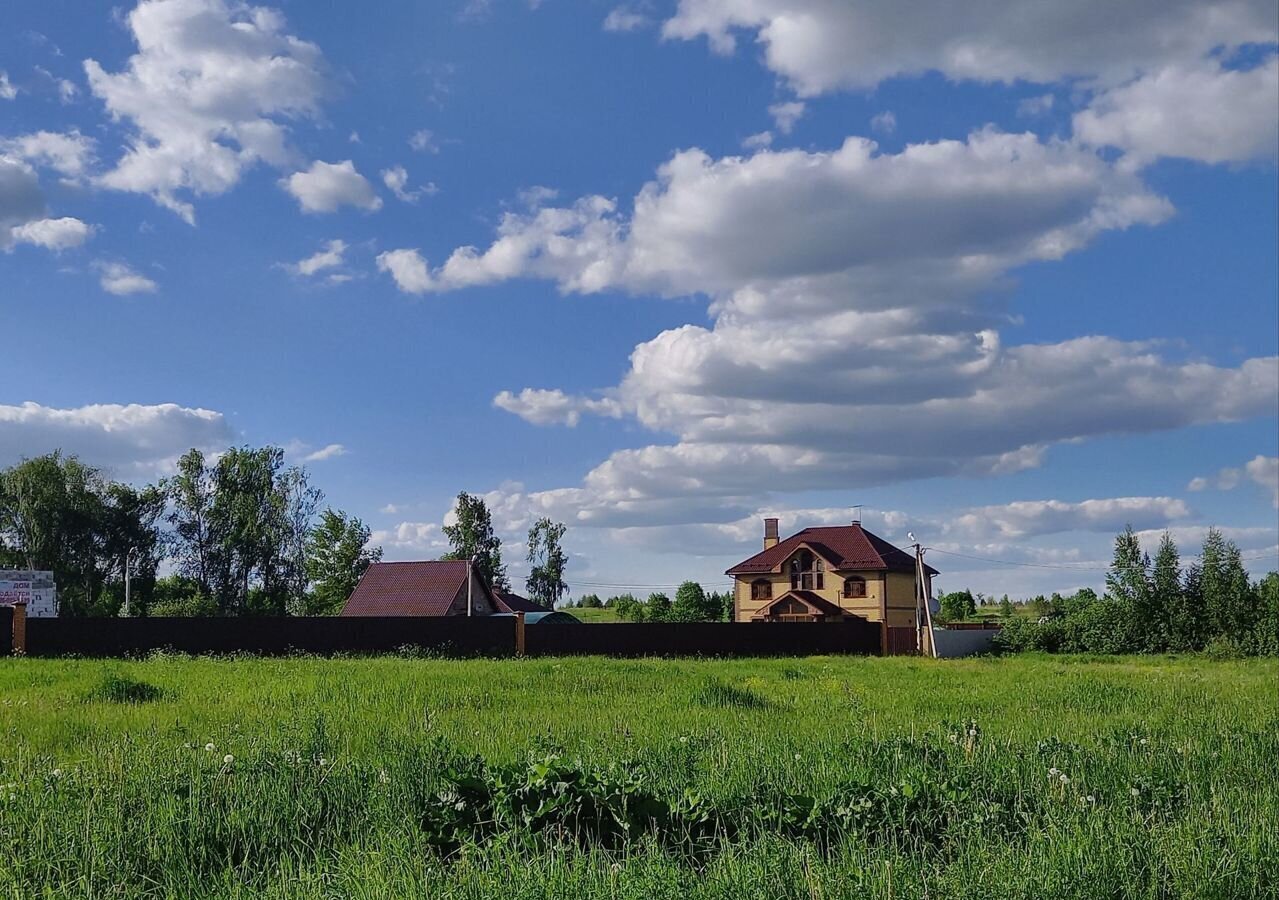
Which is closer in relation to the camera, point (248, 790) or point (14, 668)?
point (248, 790)

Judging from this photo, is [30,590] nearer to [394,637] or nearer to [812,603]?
[394,637]

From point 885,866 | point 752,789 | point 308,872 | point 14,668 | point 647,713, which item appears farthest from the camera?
point 14,668

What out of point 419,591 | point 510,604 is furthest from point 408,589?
point 510,604

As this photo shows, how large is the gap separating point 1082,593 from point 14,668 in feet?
105

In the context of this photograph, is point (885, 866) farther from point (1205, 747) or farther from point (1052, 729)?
point (1052, 729)

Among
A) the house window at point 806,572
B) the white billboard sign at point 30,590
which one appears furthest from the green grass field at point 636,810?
the white billboard sign at point 30,590

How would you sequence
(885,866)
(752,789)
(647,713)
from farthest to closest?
1. (647,713)
2. (752,789)
3. (885,866)

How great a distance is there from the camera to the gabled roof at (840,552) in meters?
42.3

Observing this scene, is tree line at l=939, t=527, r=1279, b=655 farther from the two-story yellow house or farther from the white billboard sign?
the white billboard sign

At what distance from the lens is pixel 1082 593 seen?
119 ft

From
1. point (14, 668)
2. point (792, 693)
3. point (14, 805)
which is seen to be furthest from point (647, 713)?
point (14, 668)

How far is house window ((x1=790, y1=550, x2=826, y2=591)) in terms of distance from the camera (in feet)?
142

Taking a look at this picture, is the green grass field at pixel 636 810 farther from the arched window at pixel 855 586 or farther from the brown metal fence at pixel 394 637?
the arched window at pixel 855 586

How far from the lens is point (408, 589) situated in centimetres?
3941
